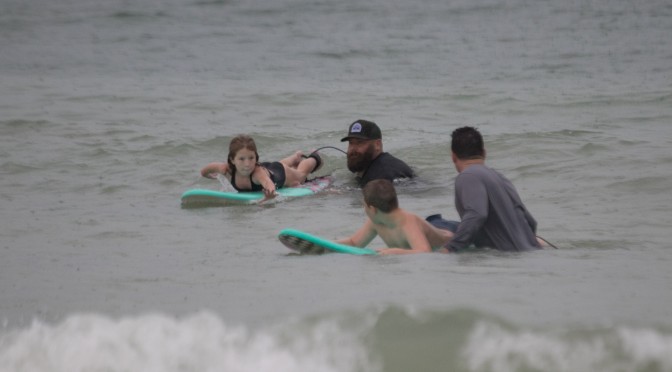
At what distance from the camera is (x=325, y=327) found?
6746 millimetres

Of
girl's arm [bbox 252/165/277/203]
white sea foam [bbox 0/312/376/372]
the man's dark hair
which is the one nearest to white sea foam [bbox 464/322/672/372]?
white sea foam [bbox 0/312/376/372]

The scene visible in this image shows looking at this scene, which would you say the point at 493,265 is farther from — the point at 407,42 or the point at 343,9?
the point at 343,9

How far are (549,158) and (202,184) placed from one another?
446 cm

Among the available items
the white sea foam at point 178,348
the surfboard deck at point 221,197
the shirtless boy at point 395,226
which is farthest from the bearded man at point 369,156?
the white sea foam at point 178,348

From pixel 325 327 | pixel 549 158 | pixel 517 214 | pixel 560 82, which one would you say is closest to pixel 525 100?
pixel 560 82

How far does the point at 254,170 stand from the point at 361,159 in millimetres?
1185

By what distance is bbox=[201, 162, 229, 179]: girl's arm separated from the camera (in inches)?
501

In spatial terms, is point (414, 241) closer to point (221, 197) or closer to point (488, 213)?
point (488, 213)

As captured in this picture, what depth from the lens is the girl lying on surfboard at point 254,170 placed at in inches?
481

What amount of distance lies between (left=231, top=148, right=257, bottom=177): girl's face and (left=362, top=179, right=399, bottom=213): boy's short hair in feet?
12.8

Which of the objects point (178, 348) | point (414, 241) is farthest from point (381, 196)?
point (178, 348)

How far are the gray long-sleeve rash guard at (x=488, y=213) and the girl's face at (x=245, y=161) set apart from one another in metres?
4.20

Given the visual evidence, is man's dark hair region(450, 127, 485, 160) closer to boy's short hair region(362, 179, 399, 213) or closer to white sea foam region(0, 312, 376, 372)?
boy's short hair region(362, 179, 399, 213)

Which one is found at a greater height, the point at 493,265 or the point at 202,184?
the point at 493,265
